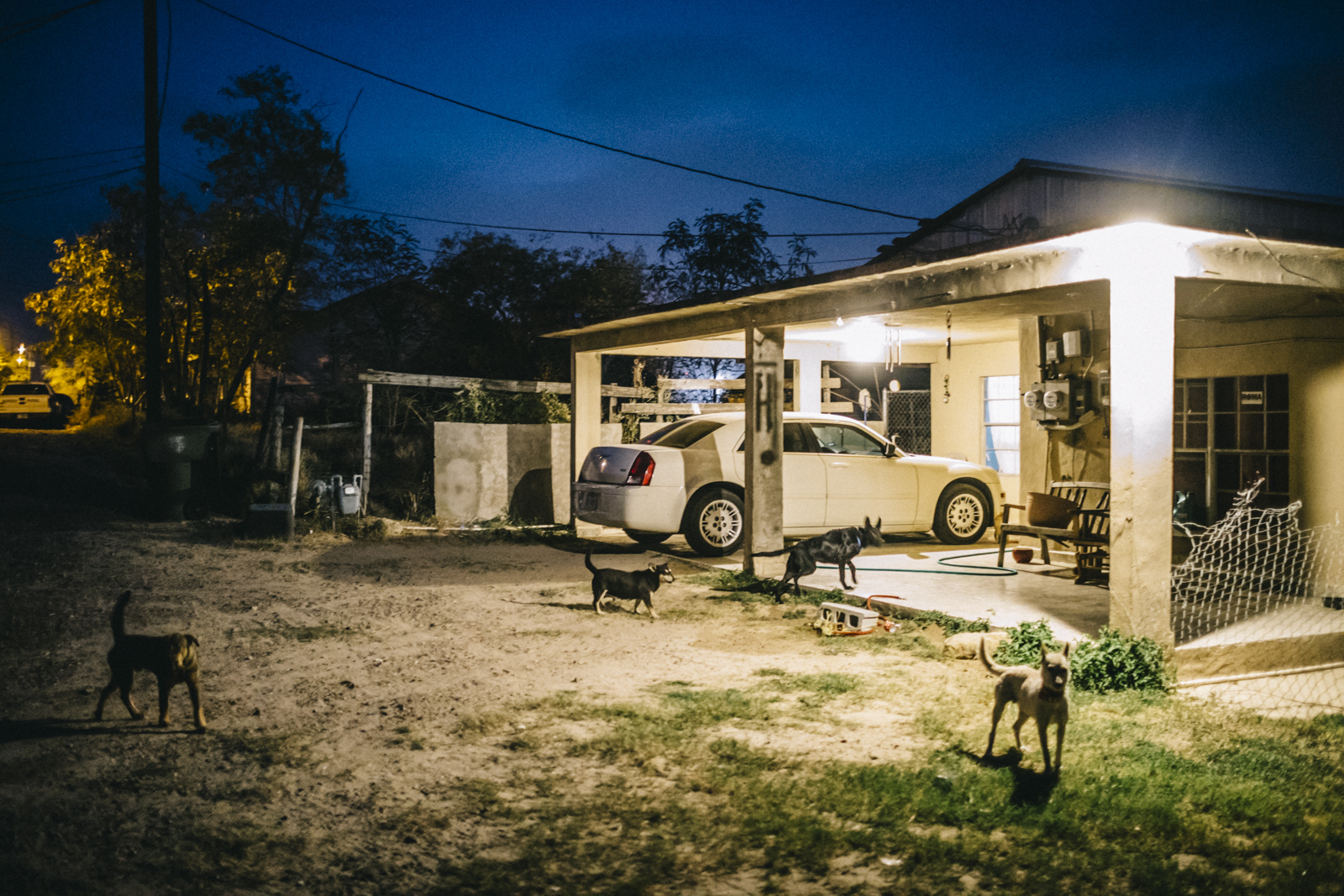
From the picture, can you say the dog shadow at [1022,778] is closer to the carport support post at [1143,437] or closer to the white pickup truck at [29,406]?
the carport support post at [1143,437]

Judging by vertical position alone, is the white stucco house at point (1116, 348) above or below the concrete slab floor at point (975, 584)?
above

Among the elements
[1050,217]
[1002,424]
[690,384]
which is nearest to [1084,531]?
[1002,424]

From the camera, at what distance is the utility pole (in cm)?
1413

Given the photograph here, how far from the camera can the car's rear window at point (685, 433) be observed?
1049 cm

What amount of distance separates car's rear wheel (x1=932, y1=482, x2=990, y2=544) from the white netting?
341 cm

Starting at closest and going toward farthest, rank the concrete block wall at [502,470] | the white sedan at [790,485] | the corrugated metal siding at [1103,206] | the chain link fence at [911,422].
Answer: the white sedan at [790,485], the concrete block wall at [502,470], the chain link fence at [911,422], the corrugated metal siding at [1103,206]

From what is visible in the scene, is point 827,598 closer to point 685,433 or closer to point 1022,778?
point 685,433

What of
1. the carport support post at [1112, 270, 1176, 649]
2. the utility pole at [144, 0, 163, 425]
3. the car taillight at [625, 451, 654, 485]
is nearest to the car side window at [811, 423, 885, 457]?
the car taillight at [625, 451, 654, 485]

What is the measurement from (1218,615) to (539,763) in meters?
5.27

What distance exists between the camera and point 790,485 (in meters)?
10.5

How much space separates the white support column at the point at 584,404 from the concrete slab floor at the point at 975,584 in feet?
6.05

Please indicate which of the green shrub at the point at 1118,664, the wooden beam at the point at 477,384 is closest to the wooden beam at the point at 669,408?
the wooden beam at the point at 477,384

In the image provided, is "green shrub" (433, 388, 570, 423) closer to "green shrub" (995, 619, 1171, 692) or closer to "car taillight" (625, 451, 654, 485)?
"car taillight" (625, 451, 654, 485)

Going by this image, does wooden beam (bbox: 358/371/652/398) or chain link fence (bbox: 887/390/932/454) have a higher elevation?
wooden beam (bbox: 358/371/652/398)
